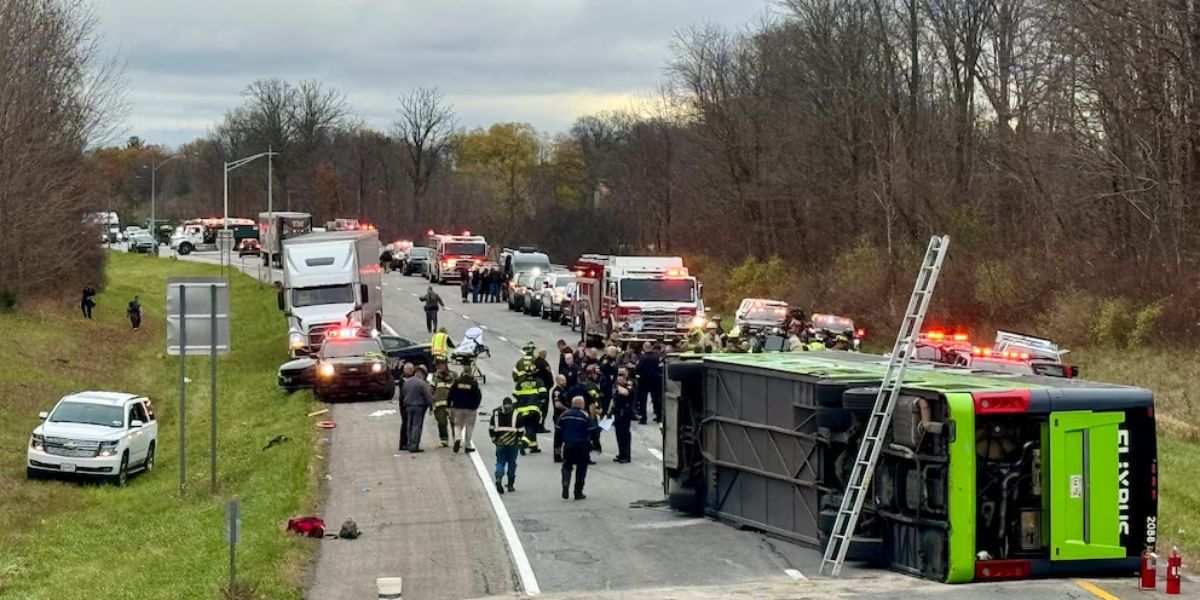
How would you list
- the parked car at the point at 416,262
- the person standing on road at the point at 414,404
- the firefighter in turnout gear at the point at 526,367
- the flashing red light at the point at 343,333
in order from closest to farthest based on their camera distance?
1. the firefighter in turnout gear at the point at 526,367
2. the person standing on road at the point at 414,404
3. the flashing red light at the point at 343,333
4. the parked car at the point at 416,262

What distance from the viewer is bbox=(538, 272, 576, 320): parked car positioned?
5688 centimetres

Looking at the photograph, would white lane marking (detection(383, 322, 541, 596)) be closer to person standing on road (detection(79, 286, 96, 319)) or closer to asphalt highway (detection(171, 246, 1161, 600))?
asphalt highway (detection(171, 246, 1161, 600))

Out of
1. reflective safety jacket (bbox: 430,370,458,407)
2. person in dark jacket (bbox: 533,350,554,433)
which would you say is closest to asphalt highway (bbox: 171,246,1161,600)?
person in dark jacket (bbox: 533,350,554,433)

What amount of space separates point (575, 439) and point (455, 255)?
55.8 metres

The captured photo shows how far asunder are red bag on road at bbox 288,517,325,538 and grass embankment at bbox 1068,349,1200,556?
10035 millimetres

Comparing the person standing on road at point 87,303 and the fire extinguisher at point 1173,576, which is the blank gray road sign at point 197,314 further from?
the person standing on road at point 87,303

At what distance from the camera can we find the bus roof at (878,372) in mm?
15789

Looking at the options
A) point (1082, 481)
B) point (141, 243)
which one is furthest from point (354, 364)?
point (141, 243)

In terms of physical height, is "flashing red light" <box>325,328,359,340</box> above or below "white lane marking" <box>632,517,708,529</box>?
above

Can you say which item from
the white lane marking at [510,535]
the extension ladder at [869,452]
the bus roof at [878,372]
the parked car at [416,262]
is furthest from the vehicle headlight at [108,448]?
the parked car at [416,262]

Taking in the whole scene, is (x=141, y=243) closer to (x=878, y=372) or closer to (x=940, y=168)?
(x=940, y=168)

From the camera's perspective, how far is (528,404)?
23.9 m

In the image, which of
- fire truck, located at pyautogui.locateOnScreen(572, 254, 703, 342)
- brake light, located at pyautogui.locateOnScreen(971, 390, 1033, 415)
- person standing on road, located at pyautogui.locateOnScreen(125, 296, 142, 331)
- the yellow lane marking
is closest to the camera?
the yellow lane marking

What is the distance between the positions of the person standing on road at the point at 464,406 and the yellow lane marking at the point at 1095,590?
11.8 metres
